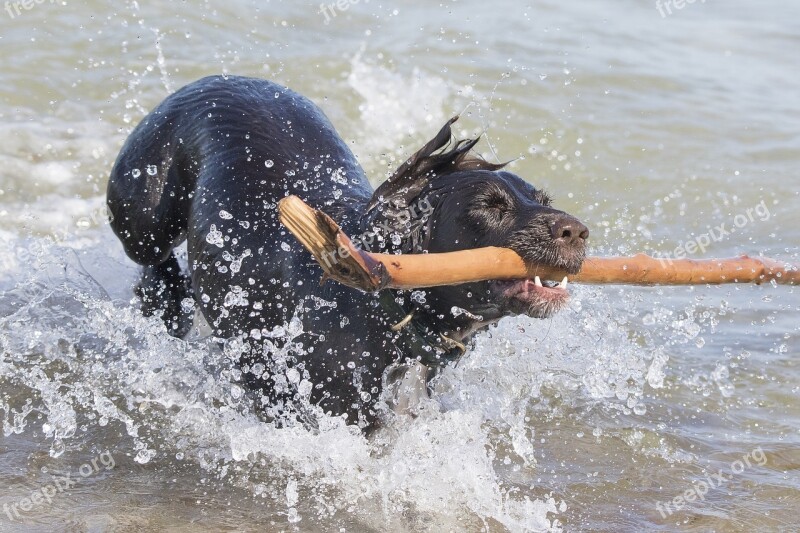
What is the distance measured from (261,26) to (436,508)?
8710 millimetres

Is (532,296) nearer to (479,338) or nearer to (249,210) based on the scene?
(249,210)

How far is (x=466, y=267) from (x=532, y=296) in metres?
0.36

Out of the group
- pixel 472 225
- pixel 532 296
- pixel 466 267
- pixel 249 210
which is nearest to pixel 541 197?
pixel 472 225

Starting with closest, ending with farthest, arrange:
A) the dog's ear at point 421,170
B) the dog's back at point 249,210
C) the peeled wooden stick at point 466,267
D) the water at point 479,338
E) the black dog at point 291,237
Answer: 1. the peeled wooden stick at point 466,267
2. the black dog at point 291,237
3. the dog's ear at point 421,170
4. the dog's back at point 249,210
5. the water at point 479,338

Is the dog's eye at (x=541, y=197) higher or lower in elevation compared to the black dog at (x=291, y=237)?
Answer: higher

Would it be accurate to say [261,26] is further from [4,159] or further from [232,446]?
[232,446]

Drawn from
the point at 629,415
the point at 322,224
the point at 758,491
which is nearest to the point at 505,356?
the point at 629,415

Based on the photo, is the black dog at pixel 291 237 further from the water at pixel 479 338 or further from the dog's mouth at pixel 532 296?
the water at pixel 479 338

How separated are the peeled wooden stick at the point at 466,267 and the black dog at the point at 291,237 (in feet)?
0.39

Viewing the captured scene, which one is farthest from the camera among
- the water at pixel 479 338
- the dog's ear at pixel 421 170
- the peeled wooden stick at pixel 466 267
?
the water at pixel 479 338

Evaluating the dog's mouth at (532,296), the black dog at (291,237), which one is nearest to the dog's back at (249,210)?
the black dog at (291,237)

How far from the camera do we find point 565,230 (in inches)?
138

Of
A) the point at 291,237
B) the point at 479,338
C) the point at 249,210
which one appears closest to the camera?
the point at 291,237

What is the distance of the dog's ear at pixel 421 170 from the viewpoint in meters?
3.86
